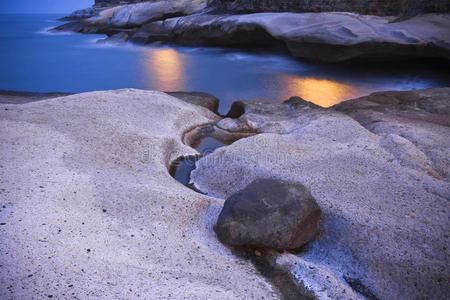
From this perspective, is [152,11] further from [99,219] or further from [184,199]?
[99,219]

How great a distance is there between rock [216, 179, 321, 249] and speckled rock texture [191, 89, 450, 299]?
Answer: 0.36 feet

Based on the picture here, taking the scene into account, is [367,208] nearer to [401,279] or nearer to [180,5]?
[401,279]

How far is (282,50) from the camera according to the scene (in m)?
8.63

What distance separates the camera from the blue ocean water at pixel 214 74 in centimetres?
620

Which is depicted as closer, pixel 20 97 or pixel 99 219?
pixel 99 219

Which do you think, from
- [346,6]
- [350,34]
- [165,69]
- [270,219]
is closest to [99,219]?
[270,219]

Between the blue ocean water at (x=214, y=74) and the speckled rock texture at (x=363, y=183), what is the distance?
73.1 inches

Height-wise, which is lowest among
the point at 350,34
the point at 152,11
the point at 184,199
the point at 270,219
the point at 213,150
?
the point at 213,150

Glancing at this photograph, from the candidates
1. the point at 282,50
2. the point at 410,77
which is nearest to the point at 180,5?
the point at 282,50

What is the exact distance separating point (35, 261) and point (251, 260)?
1123 mm

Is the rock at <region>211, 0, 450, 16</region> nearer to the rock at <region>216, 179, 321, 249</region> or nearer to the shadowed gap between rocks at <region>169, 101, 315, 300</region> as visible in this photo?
the shadowed gap between rocks at <region>169, 101, 315, 300</region>

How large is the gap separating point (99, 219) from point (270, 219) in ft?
3.40

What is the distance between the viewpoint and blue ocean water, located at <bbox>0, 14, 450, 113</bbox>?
6.20m

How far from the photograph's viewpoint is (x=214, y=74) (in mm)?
7207
